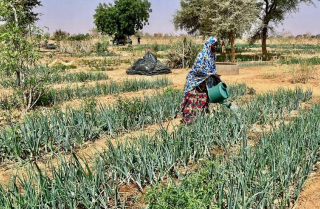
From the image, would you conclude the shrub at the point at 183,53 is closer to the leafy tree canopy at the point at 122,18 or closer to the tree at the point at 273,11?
the tree at the point at 273,11

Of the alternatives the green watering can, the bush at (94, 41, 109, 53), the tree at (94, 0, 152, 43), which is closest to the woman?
the green watering can

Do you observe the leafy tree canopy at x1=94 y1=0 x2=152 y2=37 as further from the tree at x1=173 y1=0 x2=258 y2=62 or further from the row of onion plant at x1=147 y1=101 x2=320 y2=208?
the row of onion plant at x1=147 y1=101 x2=320 y2=208

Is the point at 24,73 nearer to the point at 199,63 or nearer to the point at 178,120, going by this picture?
the point at 178,120

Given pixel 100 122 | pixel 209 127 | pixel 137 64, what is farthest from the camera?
A: pixel 137 64

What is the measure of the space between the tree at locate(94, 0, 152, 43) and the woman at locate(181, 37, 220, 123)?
38.0 meters

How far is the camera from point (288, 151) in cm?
262

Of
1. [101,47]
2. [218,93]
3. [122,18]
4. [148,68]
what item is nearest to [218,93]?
[218,93]

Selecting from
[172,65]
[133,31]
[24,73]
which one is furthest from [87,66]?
[133,31]

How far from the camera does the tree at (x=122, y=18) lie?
4162cm

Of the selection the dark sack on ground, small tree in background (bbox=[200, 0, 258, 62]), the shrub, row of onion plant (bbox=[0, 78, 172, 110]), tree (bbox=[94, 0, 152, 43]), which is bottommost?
row of onion plant (bbox=[0, 78, 172, 110])

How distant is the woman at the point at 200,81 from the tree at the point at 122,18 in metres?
38.0

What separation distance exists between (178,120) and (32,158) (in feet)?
7.88

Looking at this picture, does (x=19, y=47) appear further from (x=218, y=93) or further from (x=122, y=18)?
(x=122, y=18)

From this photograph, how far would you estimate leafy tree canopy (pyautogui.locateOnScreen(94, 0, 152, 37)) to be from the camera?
136ft
